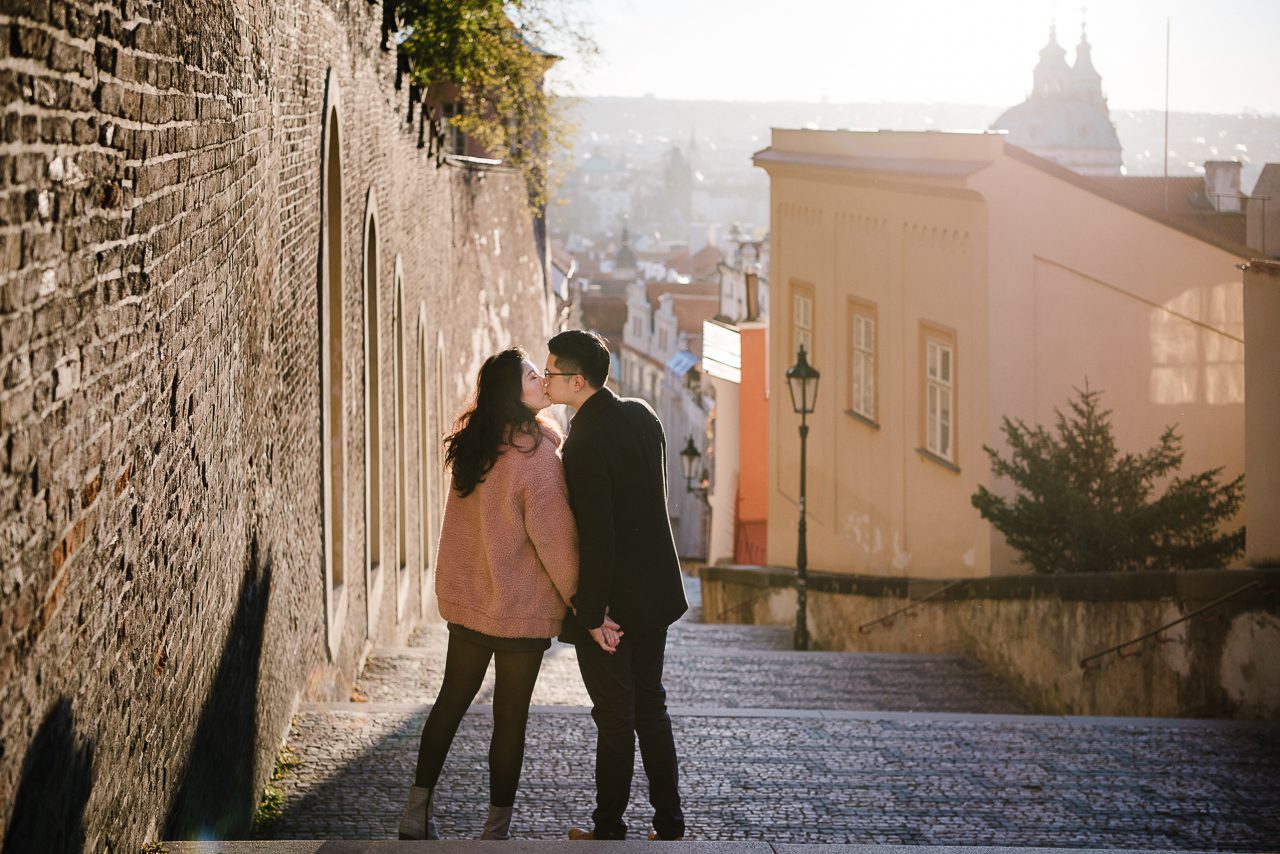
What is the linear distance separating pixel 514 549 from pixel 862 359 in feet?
40.9

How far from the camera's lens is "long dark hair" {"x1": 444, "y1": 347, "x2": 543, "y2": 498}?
15.2ft

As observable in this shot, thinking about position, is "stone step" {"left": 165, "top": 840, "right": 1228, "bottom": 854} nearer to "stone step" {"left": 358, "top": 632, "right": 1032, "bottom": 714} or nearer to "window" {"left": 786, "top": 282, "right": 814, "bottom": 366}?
"stone step" {"left": 358, "top": 632, "right": 1032, "bottom": 714}

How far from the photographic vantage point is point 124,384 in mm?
3447

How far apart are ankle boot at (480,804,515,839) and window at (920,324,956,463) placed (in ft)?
31.7

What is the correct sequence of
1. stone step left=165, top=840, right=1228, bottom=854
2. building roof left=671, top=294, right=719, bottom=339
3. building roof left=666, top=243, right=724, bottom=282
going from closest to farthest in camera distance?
stone step left=165, top=840, right=1228, bottom=854, building roof left=671, top=294, right=719, bottom=339, building roof left=666, top=243, right=724, bottom=282

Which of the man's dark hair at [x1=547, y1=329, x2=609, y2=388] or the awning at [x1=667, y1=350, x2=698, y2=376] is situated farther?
the awning at [x1=667, y1=350, x2=698, y2=376]

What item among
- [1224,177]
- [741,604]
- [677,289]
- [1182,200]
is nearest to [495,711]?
[741,604]

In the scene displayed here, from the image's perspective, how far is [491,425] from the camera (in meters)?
4.64

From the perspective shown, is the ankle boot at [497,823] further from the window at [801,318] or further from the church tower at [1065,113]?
the church tower at [1065,113]

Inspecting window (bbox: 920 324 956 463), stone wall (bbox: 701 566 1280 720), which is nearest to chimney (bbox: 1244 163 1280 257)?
window (bbox: 920 324 956 463)

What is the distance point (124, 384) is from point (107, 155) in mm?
503

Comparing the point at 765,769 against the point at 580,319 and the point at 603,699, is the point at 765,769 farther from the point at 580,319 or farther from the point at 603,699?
the point at 580,319

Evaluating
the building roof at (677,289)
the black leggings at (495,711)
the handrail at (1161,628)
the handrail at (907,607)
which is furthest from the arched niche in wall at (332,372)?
the building roof at (677,289)

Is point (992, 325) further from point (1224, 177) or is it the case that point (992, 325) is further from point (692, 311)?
point (692, 311)
